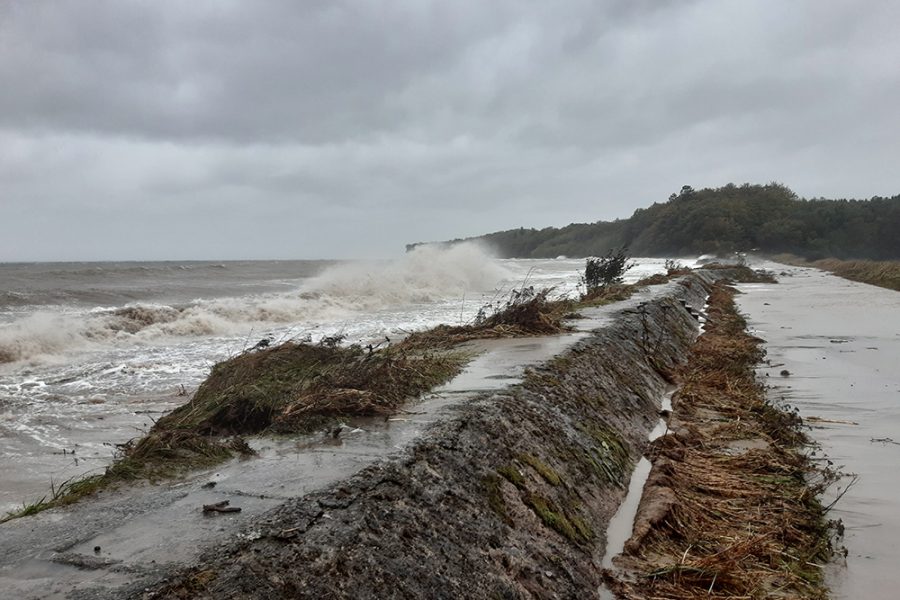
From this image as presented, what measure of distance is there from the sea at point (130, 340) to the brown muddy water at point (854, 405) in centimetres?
460

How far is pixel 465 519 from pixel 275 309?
1629 centimetres

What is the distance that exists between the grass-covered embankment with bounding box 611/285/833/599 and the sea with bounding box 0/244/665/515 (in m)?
3.82

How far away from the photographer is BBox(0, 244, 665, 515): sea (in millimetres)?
5840

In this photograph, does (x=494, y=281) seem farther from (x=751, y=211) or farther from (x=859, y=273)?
(x=751, y=211)

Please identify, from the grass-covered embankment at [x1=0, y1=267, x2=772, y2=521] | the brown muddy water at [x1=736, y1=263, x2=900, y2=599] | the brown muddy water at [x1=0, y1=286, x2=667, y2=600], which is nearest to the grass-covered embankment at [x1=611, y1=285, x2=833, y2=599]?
the brown muddy water at [x1=736, y1=263, x2=900, y2=599]

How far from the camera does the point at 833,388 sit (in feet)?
25.1

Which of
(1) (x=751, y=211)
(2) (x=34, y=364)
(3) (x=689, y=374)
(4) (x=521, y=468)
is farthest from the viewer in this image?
(1) (x=751, y=211)

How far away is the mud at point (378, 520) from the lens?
2088mm

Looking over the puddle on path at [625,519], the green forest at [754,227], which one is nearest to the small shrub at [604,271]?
the puddle on path at [625,519]

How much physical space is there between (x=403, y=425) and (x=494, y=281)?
29640 mm

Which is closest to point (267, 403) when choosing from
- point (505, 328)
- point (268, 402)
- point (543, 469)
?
point (268, 402)

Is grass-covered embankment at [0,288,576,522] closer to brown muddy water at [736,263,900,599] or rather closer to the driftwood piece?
the driftwood piece

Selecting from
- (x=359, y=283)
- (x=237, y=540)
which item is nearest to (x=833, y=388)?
(x=237, y=540)

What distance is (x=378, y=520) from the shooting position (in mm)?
2480
